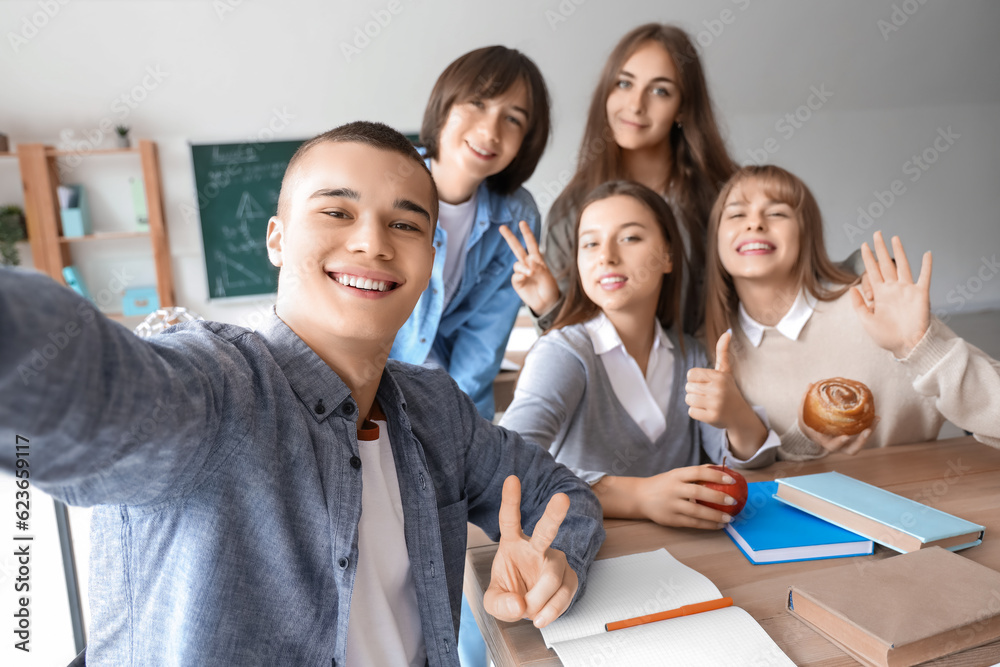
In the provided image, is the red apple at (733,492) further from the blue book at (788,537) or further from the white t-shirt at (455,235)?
the white t-shirt at (455,235)

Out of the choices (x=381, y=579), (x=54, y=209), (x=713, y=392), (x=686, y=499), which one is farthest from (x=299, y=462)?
(x=54, y=209)

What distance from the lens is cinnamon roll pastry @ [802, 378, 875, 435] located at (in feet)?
4.63

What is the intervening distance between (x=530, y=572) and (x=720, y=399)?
2.12 feet

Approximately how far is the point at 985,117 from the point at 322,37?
20.2ft

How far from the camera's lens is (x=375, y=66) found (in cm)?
478

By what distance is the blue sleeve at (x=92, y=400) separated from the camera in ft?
1.51

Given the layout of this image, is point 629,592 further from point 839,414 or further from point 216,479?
point 839,414

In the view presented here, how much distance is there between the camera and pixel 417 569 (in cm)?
92

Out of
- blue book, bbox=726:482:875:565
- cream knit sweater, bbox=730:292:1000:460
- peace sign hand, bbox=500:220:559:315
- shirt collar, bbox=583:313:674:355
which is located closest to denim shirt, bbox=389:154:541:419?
peace sign hand, bbox=500:220:559:315

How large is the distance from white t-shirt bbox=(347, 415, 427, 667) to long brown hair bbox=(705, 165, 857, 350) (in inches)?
41.3

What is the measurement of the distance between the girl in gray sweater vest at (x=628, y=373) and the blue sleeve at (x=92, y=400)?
0.76 meters

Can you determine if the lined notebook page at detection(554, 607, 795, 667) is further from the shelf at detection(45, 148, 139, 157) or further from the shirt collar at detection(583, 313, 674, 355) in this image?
the shelf at detection(45, 148, 139, 157)

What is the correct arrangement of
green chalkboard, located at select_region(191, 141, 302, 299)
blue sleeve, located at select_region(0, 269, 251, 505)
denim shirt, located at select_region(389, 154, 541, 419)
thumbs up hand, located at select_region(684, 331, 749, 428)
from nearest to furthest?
1. blue sleeve, located at select_region(0, 269, 251, 505)
2. thumbs up hand, located at select_region(684, 331, 749, 428)
3. denim shirt, located at select_region(389, 154, 541, 419)
4. green chalkboard, located at select_region(191, 141, 302, 299)

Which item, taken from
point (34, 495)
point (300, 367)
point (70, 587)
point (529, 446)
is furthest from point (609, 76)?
point (34, 495)
